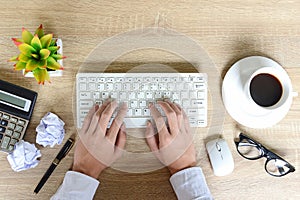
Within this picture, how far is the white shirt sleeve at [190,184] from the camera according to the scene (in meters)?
0.80

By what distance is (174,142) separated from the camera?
0.84 metres

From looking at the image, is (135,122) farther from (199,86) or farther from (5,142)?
(5,142)

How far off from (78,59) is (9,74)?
0.50ft

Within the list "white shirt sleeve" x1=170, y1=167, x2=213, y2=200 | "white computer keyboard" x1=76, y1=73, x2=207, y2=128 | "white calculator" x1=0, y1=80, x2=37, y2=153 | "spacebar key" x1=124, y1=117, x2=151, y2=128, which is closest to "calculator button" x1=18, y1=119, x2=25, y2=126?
"white calculator" x1=0, y1=80, x2=37, y2=153

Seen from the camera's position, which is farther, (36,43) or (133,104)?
(133,104)

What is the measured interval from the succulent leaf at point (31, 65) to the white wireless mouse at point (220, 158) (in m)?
0.41

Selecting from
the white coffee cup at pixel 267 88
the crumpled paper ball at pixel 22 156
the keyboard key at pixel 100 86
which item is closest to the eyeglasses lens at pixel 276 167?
the white coffee cup at pixel 267 88

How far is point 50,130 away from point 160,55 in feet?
0.96

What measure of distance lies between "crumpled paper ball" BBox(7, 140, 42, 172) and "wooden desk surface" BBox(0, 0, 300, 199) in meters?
0.03

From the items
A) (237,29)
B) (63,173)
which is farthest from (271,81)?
(63,173)

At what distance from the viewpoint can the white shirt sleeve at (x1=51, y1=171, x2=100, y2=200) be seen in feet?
2.54

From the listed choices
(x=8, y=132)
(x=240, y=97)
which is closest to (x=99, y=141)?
(x=8, y=132)

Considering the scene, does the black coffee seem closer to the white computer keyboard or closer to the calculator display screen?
the white computer keyboard

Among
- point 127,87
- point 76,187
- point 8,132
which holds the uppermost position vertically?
point 127,87
